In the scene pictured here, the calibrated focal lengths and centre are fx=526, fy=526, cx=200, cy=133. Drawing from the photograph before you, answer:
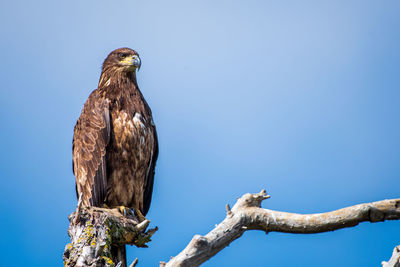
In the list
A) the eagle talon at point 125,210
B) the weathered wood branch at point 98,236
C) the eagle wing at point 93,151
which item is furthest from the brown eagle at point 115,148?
the weathered wood branch at point 98,236

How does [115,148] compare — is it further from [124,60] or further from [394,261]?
[394,261]

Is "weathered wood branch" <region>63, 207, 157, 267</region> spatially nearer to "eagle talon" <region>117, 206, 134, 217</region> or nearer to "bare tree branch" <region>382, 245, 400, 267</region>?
"eagle talon" <region>117, 206, 134, 217</region>

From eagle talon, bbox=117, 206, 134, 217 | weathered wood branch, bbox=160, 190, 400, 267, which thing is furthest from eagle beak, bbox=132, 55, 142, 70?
weathered wood branch, bbox=160, 190, 400, 267

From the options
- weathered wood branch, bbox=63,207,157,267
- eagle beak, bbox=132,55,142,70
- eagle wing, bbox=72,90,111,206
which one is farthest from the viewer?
eagle beak, bbox=132,55,142,70

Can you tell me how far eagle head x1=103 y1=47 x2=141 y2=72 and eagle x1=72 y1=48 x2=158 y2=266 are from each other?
0.04 metres

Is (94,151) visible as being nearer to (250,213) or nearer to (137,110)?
(137,110)

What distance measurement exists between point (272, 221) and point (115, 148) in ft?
9.00

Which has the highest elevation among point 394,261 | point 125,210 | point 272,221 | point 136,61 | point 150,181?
point 136,61

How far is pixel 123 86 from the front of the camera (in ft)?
22.4

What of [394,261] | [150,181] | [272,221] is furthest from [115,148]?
[394,261]

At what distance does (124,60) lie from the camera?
704 cm

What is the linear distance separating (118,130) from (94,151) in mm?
384

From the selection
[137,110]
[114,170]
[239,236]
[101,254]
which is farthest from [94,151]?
[239,236]

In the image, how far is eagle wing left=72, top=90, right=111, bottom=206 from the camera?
20.5ft
